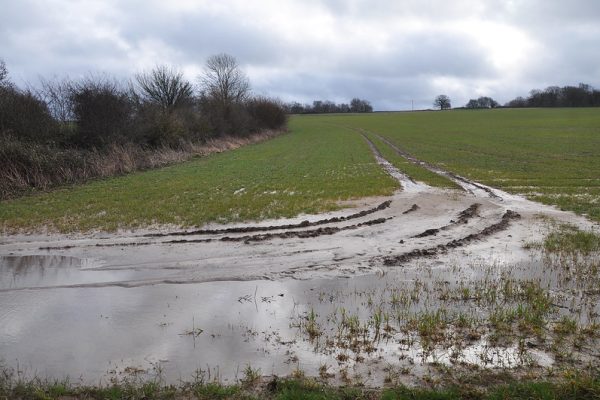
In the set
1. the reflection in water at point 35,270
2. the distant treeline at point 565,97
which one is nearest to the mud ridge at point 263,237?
the reflection in water at point 35,270

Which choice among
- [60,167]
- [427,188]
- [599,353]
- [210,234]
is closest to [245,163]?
[60,167]

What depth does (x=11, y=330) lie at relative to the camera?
630 cm

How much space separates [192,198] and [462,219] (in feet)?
30.7

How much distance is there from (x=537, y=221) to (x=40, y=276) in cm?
1229

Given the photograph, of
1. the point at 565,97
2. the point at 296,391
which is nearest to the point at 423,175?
the point at 296,391

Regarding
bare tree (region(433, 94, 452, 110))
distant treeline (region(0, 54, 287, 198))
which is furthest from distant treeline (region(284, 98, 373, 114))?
distant treeline (region(0, 54, 287, 198))

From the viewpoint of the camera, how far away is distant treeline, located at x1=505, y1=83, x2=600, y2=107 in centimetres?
12200

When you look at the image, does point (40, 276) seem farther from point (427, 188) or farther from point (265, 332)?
point (427, 188)

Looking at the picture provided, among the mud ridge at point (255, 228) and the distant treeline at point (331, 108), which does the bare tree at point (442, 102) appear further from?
the mud ridge at point (255, 228)

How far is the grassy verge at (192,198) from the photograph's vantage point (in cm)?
1327

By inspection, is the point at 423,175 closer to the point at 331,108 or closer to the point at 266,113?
the point at 266,113

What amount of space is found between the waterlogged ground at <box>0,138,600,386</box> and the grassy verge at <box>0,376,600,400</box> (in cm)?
29

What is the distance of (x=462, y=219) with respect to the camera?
12.9 metres

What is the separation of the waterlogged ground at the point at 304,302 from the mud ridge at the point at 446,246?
57 mm
